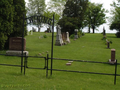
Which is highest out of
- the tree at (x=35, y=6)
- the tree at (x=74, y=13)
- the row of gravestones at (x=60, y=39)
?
the tree at (x=35, y=6)

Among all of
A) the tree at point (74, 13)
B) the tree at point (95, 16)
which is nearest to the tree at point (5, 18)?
the tree at point (74, 13)

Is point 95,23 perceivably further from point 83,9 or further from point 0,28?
→ point 0,28

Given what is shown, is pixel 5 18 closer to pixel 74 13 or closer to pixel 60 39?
pixel 60 39

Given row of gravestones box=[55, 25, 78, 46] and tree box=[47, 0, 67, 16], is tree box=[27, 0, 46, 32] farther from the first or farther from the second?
row of gravestones box=[55, 25, 78, 46]

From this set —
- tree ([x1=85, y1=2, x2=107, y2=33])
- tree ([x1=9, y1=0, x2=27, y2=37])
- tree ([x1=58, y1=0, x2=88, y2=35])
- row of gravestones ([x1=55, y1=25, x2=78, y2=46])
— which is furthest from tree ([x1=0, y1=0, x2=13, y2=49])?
tree ([x1=85, y1=2, x2=107, y2=33])

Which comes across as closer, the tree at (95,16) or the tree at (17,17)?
the tree at (17,17)

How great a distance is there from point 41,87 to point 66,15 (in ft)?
106

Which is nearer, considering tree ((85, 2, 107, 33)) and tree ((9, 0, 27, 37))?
tree ((9, 0, 27, 37))

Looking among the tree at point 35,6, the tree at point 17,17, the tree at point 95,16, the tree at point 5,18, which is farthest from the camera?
the tree at point 35,6

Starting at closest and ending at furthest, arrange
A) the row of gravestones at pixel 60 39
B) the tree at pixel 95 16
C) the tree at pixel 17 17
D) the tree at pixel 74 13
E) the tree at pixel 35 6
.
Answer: the tree at pixel 17 17
the row of gravestones at pixel 60 39
the tree at pixel 74 13
the tree at pixel 95 16
the tree at pixel 35 6

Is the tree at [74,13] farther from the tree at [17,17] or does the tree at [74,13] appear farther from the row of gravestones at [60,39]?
the tree at [17,17]

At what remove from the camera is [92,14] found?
60.1 m

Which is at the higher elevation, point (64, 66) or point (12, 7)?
point (12, 7)

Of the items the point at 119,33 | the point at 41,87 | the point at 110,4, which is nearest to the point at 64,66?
the point at 41,87
